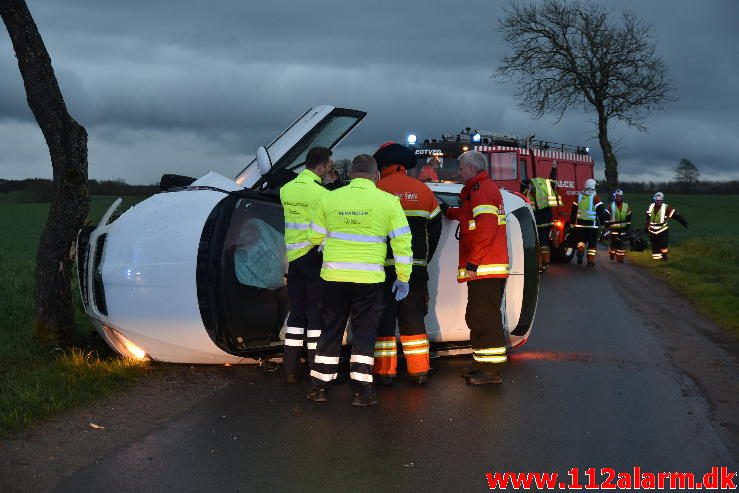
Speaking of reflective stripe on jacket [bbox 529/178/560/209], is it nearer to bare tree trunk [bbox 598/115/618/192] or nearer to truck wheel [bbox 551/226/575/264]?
truck wheel [bbox 551/226/575/264]

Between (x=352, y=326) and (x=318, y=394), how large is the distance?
559mm

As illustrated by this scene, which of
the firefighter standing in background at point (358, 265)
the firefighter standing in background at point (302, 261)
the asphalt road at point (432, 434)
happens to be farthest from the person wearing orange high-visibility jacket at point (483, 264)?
the firefighter standing in background at point (302, 261)

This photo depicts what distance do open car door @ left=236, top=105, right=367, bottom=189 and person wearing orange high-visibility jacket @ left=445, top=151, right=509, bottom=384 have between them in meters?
1.23

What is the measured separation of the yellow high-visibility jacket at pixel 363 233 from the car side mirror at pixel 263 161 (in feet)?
3.10

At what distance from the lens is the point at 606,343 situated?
8.05 meters

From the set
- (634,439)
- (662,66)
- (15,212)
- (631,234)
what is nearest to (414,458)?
(634,439)

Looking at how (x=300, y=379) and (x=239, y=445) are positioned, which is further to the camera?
(x=300, y=379)

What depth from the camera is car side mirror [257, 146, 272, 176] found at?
21.5 ft

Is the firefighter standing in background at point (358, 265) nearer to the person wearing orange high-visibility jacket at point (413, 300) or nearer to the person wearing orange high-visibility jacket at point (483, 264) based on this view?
the person wearing orange high-visibility jacket at point (413, 300)

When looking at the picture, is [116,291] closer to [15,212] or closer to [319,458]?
[319,458]

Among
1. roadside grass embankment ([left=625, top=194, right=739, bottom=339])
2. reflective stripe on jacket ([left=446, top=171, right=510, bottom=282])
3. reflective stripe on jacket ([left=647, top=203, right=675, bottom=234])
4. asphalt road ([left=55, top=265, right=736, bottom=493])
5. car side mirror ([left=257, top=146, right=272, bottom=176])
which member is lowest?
roadside grass embankment ([left=625, top=194, right=739, bottom=339])

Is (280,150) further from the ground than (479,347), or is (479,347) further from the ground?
(280,150)

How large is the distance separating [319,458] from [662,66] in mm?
35405

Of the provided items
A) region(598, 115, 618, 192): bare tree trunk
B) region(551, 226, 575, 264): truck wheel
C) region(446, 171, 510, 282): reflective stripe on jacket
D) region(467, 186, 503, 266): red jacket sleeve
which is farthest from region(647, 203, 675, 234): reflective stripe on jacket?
region(598, 115, 618, 192): bare tree trunk
